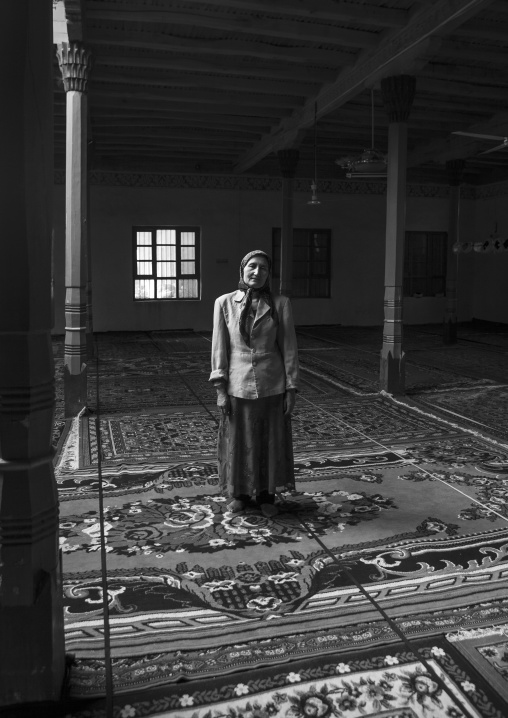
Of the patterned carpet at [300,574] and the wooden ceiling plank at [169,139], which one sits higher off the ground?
the wooden ceiling plank at [169,139]

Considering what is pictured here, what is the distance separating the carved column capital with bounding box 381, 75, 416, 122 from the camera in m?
6.18

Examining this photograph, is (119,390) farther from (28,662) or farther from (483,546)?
(28,662)

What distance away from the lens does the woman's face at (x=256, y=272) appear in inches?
126

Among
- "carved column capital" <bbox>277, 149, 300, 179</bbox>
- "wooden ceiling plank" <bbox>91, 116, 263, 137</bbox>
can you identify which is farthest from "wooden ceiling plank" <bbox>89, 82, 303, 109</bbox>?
"carved column capital" <bbox>277, 149, 300, 179</bbox>

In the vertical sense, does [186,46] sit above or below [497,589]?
above

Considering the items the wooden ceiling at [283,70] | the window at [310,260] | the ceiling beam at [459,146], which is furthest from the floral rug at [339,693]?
the window at [310,260]

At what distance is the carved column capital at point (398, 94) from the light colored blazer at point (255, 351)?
3.88 metres

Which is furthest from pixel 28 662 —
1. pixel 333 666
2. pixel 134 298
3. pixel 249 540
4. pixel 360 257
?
pixel 360 257

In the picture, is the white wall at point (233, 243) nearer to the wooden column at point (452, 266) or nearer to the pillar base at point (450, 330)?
the wooden column at point (452, 266)

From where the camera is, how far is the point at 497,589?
2.52m

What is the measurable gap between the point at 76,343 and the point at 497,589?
13.2 feet

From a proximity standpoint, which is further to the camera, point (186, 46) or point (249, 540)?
point (186, 46)

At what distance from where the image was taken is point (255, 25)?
18.3ft

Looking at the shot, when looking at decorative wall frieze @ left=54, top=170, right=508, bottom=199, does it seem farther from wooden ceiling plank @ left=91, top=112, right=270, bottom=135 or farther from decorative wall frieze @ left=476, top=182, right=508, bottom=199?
wooden ceiling plank @ left=91, top=112, right=270, bottom=135
